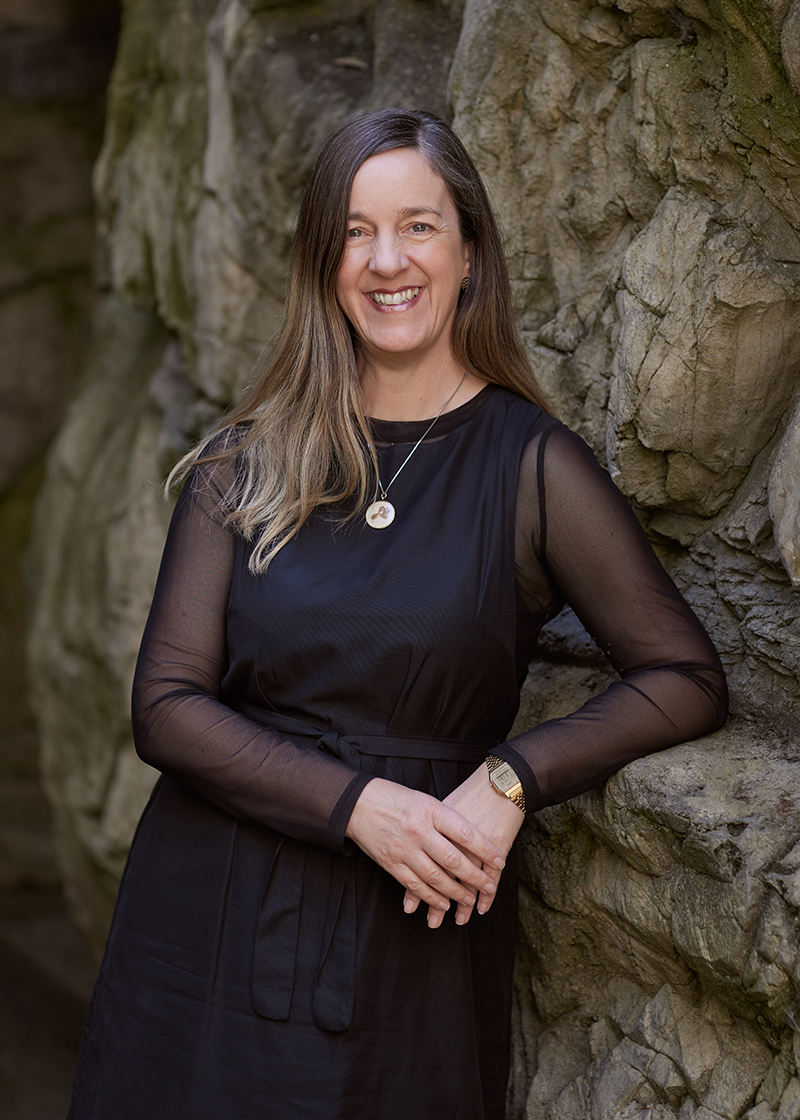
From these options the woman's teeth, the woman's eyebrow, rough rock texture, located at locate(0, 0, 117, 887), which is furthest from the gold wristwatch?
rough rock texture, located at locate(0, 0, 117, 887)

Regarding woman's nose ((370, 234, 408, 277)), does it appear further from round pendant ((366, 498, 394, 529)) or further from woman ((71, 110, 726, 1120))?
round pendant ((366, 498, 394, 529))

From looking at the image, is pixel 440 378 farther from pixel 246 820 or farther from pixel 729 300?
pixel 246 820

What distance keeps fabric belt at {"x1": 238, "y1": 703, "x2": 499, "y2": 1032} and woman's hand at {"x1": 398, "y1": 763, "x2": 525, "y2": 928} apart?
4.0 inches

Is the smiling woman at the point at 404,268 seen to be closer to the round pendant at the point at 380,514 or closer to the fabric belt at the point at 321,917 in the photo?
the round pendant at the point at 380,514

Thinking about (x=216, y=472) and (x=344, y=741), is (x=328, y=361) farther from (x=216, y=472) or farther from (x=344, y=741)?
(x=344, y=741)

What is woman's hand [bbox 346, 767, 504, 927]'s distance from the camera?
60.1 inches

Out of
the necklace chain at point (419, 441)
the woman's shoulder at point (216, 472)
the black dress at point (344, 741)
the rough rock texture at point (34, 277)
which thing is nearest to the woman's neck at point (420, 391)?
the necklace chain at point (419, 441)

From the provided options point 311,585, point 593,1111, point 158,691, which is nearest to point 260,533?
point 311,585

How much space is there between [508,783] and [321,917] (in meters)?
0.33

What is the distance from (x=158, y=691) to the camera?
1667mm

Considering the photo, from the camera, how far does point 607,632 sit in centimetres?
167

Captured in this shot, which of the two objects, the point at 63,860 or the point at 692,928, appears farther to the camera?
the point at 63,860

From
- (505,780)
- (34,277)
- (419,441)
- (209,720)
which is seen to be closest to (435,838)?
(505,780)

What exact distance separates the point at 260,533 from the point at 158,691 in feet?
0.91
